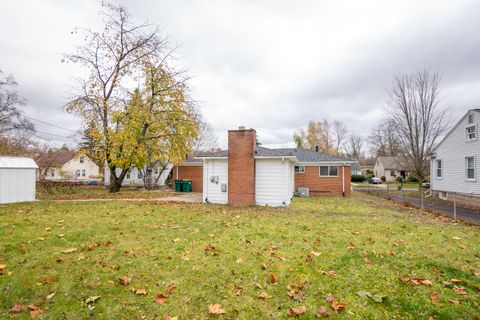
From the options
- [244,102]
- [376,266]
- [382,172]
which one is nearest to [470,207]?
[376,266]

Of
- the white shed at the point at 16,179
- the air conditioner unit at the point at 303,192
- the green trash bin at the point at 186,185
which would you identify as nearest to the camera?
the white shed at the point at 16,179

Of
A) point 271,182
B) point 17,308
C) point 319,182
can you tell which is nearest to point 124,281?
point 17,308

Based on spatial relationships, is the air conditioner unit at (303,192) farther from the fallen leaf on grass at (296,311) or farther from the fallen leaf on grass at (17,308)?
the fallen leaf on grass at (17,308)

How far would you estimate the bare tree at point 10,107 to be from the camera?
23609mm

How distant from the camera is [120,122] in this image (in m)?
19.5

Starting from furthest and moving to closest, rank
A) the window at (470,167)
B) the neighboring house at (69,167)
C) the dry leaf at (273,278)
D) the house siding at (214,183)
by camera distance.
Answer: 1. the neighboring house at (69,167)
2. the window at (470,167)
3. the house siding at (214,183)
4. the dry leaf at (273,278)

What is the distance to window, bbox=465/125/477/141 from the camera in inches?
659

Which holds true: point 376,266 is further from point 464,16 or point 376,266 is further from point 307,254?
point 464,16

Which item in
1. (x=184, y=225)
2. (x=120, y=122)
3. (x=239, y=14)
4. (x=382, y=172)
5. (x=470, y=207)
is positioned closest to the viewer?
(x=184, y=225)

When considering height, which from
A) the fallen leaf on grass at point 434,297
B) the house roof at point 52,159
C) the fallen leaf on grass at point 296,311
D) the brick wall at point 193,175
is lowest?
the fallen leaf on grass at point 434,297

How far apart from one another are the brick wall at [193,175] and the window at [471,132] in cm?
2049

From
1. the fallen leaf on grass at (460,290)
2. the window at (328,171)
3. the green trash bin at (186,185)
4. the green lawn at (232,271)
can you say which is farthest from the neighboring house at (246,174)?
the fallen leaf on grass at (460,290)

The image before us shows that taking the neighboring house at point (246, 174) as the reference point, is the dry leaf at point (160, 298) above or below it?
below

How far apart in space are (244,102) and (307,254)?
27.0 m
